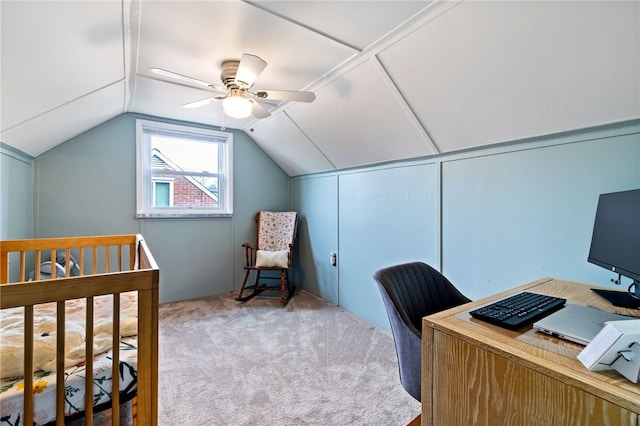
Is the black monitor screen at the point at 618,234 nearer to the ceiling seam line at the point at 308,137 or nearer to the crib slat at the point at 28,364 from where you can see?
the crib slat at the point at 28,364

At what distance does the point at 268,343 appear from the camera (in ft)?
7.69

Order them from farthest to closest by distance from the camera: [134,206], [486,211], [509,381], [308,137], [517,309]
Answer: [134,206], [308,137], [486,211], [517,309], [509,381]

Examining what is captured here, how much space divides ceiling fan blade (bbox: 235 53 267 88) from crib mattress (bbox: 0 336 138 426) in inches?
60.9

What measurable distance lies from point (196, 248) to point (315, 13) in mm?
2854

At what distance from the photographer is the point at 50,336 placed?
1218 mm

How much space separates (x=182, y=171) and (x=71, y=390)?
2.71m

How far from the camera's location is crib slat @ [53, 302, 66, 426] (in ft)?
3.28

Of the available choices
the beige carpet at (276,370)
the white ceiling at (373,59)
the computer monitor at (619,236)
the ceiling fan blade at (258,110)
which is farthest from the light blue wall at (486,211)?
the ceiling fan blade at (258,110)

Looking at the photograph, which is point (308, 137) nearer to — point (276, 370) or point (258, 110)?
point (258, 110)

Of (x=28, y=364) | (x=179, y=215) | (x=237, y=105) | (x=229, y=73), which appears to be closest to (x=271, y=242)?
(x=179, y=215)

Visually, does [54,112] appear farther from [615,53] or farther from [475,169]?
[615,53]

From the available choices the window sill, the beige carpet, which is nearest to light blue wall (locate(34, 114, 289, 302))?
the window sill

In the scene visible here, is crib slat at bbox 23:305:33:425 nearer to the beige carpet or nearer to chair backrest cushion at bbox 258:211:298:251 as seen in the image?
the beige carpet

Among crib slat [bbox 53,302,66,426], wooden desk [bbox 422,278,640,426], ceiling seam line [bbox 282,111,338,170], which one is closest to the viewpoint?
wooden desk [bbox 422,278,640,426]
